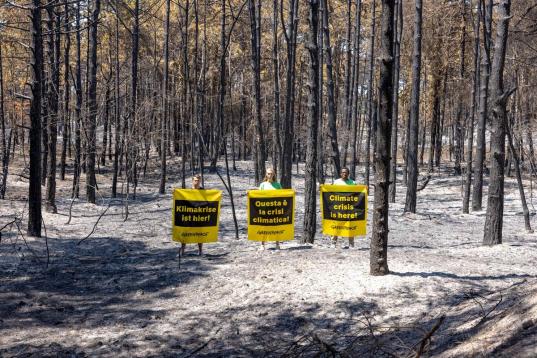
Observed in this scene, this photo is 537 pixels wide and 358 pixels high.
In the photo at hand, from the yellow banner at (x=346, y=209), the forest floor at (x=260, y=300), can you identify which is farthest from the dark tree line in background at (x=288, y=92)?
the forest floor at (x=260, y=300)

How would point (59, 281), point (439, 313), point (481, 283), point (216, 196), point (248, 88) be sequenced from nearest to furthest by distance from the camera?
point (439, 313), point (481, 283), point (59, 281), point (216, 196), point (248, 88)

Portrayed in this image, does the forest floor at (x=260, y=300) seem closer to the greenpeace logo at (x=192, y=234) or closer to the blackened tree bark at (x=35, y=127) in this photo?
the greenpeace logo at (x=192, y=234)

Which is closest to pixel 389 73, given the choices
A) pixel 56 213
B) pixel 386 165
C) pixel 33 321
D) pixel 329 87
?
pixel 386 165

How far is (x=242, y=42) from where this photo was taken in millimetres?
37469

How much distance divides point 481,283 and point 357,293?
82.1 inches

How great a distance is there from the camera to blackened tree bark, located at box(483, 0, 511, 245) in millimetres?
12172

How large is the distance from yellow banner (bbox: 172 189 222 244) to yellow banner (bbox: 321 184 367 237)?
8.10 feet

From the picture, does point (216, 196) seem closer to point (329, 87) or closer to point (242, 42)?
point (329, 87)

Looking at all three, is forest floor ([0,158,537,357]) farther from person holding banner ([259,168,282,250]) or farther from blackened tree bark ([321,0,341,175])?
blackened tree bark ([321,0,341,175])

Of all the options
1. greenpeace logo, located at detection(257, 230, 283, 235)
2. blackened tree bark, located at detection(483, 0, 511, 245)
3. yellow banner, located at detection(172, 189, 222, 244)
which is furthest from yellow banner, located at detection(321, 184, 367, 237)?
blackened tree bark, located at detection(483, 0, 511, 245)

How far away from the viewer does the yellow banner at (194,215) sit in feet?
36.5

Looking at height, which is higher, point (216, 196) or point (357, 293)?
point (216, 196)

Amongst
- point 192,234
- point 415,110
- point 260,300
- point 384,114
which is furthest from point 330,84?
point 260,300

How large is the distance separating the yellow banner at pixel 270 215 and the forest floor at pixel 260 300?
14.9 inches
